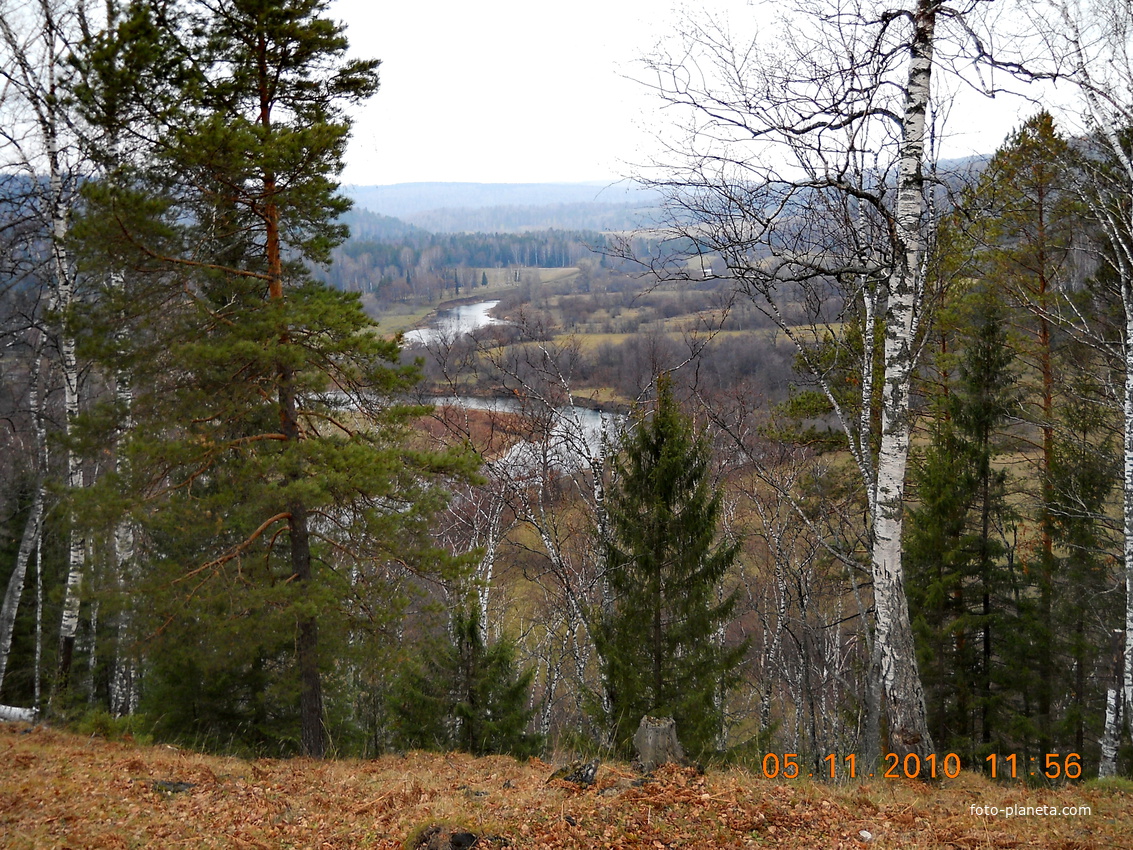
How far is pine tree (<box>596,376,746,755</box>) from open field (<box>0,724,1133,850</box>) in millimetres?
3485

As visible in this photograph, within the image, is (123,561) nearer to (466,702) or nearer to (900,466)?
(466,702)

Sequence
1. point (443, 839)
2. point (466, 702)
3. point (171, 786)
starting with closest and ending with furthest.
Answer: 1. point (443, 839)
2. point (171, 786)
3. point (466, 702)

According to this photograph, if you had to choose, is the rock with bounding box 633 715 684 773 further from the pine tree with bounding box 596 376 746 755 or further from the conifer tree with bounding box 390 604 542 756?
the conifer tree with bounding box 390 604 542 756

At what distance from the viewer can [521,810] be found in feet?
14.9

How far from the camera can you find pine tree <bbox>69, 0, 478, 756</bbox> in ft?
22.0

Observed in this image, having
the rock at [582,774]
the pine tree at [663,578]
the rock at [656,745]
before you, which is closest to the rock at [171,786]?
the rock at [582,774]

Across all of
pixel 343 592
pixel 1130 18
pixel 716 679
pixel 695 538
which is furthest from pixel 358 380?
pixel 1130 18


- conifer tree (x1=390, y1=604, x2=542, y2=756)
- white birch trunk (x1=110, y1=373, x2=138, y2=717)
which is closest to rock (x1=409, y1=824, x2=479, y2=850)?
white birch trunk (x1=110, y1=373, x2=138, y2=717)

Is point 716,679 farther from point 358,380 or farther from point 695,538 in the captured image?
point 358,380

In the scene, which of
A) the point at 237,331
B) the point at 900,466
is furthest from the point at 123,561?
the point at 900,466

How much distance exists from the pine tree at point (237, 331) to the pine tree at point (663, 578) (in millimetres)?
Result: 3022

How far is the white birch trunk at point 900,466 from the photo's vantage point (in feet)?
17.1

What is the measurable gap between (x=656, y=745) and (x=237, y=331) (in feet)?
18.6

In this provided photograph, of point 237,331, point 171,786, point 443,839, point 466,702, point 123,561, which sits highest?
point 237,331
